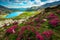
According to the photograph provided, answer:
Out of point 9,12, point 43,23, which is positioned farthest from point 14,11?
point 43,23

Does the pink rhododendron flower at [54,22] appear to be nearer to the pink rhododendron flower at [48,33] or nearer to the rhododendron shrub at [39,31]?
the rhododendron shrub at [39,31]

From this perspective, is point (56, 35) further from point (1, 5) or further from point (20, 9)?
point (1, 5)

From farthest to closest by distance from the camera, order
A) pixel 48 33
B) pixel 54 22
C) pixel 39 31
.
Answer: pixel 54 22 < pixel 39 31 < pixel 48 33

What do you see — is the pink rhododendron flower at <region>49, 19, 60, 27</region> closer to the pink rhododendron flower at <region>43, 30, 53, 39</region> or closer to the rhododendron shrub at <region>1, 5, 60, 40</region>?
the rhododendron shrub at <region>1, 5, 60, 40</region>

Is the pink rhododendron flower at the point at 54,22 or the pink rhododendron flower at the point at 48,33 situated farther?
the pink rhododendron flower at the point at 54,22

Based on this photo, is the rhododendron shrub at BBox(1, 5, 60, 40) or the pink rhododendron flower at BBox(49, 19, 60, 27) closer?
the rhododendron shrub at BBox(1, 5, 60, 40)

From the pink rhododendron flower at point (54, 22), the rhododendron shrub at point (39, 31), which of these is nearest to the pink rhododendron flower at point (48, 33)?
the rhododendron shrub at point (39, 31)

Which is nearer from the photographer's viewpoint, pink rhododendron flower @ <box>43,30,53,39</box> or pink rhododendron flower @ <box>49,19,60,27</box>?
pink rhododendron flower @ <box>43,30,53,39</box>

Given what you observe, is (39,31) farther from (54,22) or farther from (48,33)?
(54,22)

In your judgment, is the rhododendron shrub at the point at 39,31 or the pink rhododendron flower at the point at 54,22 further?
the pink rhododendron flower at the point at 54,22

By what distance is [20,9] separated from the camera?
36.1 feet

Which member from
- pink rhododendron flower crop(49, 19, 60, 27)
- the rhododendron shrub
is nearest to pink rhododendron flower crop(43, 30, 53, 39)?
the rhododendron shrub

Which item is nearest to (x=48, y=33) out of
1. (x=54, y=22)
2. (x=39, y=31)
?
(x=39, y=31)

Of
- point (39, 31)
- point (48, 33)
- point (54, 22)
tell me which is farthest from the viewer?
point (54, 22)
